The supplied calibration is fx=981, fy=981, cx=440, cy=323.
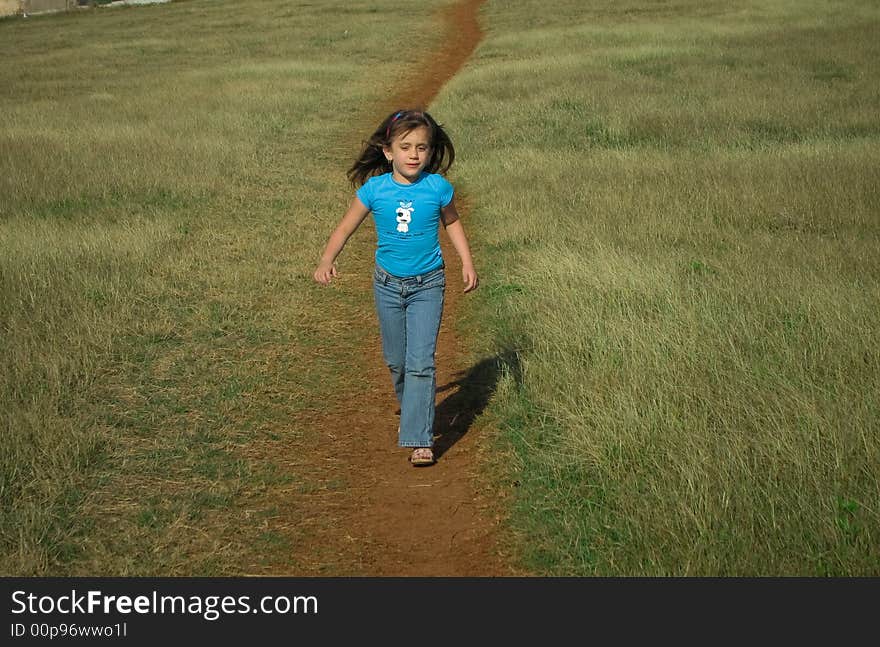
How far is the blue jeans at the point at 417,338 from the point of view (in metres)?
5.70

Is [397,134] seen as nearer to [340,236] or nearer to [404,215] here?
[404,215]

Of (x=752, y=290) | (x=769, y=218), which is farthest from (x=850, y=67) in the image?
(x=752, y=290)

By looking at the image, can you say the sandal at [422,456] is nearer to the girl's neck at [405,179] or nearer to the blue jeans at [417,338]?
the blue jeans at [417,338]

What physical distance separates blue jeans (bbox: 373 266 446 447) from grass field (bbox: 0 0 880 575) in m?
0.53

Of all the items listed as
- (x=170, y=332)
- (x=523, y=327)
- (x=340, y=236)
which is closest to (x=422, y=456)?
(x=340, y=236)

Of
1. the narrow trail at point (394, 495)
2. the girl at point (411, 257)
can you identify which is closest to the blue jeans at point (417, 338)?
the girl at point (411, 257)

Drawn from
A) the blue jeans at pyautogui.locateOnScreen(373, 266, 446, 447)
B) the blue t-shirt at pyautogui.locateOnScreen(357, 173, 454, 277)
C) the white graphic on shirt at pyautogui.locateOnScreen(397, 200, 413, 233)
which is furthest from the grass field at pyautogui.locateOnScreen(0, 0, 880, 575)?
the white graphic on shirt at pyautogui.locateOnScreen(397, 200, 413, 233)

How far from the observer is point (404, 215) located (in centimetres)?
556

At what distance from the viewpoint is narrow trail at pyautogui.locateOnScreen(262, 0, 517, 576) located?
476 centimetres

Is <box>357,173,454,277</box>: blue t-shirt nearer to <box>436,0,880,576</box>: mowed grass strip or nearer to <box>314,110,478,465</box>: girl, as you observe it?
<box>314,110,478,465</box>: girl

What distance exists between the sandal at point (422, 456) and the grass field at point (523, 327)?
412 mm

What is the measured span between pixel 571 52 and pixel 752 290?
69.6 feet

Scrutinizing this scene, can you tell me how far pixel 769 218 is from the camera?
10.7m
